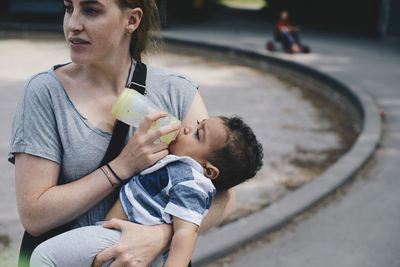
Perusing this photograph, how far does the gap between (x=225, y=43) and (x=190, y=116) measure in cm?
1079

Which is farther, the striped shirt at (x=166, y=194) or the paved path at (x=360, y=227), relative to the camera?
the paved path at (x=360, y=227)

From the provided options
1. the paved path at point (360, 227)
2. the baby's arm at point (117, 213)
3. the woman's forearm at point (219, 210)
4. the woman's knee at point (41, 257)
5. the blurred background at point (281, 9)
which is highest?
the baby's arm at point (117, 213)

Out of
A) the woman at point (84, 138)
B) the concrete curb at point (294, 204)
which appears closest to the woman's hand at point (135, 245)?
the woman at point (84, 138)

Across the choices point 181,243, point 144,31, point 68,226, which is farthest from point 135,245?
point 144,31

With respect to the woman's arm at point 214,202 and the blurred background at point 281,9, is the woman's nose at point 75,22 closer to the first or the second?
the woman's arm at point 214,202

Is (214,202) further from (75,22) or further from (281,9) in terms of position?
(281,9)

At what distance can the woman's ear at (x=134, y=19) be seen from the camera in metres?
1.84

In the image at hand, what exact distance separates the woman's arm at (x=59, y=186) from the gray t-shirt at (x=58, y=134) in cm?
4

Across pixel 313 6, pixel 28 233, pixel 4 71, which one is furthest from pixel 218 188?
pixel 313 6

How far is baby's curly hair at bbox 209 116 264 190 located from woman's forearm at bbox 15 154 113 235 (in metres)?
0.49

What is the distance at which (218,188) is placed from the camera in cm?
195

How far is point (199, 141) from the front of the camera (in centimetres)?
189

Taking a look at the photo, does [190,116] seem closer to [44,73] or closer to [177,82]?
[177,82]

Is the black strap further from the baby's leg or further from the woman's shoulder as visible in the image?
the woman's shoulder
